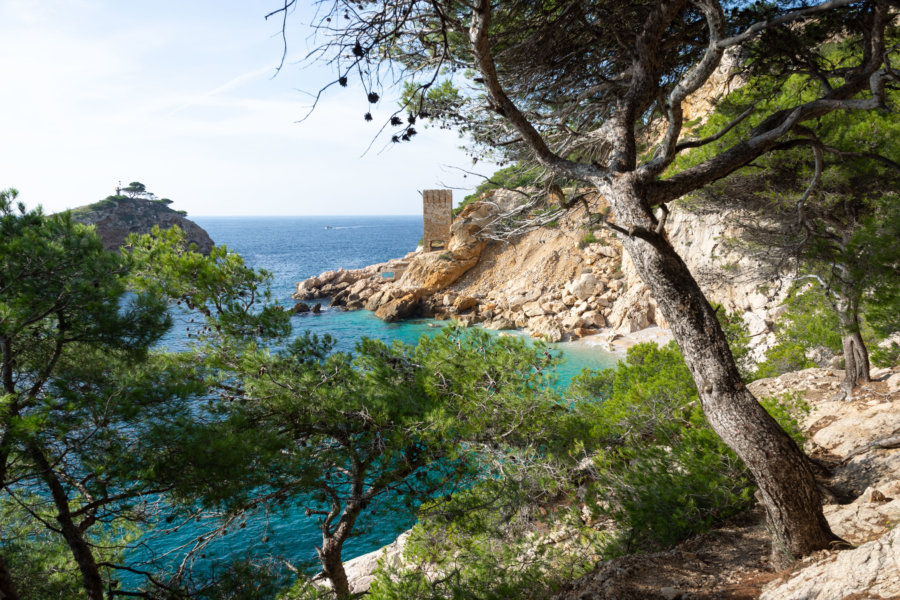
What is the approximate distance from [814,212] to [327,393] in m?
6.99

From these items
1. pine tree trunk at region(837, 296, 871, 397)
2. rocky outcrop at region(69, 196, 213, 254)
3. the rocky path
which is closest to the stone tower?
pine tree trunk at region(837, 296, 871, 397)

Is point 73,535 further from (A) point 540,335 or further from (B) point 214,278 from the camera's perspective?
(A) point 540,335

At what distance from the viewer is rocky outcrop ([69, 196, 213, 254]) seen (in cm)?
4438

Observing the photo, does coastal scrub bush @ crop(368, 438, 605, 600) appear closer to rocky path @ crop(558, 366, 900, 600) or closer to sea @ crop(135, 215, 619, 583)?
sea @ crop(135, 215, 619, 583)

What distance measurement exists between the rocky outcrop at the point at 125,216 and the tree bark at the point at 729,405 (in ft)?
154

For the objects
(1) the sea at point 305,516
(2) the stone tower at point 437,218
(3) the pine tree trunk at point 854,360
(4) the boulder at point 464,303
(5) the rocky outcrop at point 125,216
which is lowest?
(1) the sea at point 305,516

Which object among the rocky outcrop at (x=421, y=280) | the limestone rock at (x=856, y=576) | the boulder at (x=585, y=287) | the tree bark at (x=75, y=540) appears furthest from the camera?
the rocky outcrop at (x=421, y=280)

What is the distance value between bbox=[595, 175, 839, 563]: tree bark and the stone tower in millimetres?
27441

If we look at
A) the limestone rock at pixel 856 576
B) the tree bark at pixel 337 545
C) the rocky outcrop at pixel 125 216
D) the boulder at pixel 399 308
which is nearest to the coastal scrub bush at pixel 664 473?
the limestone rock at pixel 856 576

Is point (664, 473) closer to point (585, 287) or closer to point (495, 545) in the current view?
point (495, 545)

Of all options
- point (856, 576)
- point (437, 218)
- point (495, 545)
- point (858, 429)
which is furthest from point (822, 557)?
point (437, 218)

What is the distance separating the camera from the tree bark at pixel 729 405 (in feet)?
9.25

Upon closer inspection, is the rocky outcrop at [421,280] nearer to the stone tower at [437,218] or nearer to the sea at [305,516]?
the sea at [305,516]

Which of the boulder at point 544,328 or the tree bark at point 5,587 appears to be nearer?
the tree bark at point 5,587
